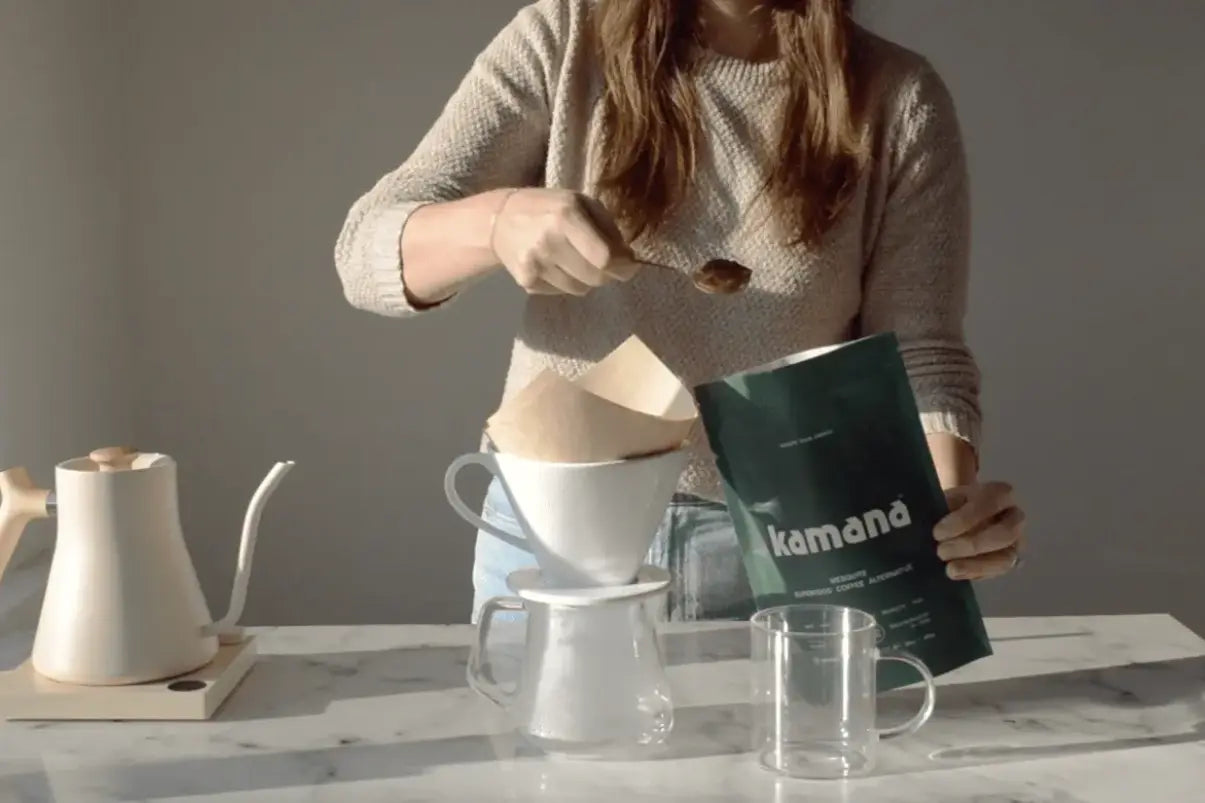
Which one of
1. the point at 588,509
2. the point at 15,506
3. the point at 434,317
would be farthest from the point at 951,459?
the point at 434,317

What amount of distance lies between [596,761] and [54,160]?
1310mm

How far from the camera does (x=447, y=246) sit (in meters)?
0.97

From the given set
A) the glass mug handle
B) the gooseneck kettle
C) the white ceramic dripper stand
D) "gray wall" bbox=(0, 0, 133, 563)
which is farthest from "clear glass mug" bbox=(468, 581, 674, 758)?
"gray wall" bbox=(0, 0, 133, 563)

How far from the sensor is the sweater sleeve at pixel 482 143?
41.9 inches

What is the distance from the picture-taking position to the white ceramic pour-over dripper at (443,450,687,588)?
741 millimetres

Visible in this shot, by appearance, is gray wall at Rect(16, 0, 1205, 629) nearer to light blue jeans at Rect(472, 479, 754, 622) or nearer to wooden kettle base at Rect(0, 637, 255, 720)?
light blue jeans at Rect(472, 479, 754, 622)

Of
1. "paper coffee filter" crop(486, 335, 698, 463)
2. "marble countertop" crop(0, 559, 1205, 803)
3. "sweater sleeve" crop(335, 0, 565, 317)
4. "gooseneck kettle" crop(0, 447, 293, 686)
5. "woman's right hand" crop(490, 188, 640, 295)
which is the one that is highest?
"sweater sleeve" crop(335, 0, 565, 317)

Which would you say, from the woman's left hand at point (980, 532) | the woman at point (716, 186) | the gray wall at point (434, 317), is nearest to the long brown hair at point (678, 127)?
the woman at point (716, 186)

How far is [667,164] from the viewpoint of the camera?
112 cm

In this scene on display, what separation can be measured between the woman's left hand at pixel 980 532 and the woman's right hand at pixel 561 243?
0.26 meters

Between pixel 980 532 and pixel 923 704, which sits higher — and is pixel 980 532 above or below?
above

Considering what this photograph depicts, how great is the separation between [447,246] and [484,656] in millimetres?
319

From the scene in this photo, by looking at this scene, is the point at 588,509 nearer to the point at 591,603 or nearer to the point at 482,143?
the point at 591,603

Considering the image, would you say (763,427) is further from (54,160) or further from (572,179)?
(54,160)
